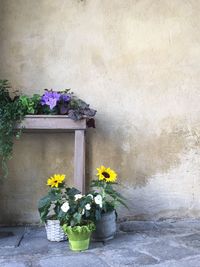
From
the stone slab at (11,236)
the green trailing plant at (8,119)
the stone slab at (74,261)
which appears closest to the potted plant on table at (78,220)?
the stone slab at (74,261)

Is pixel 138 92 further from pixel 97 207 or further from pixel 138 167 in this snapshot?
pixel 97 207

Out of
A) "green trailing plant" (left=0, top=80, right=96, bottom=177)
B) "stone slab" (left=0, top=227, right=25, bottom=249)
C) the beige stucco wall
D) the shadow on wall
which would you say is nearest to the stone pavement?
"stone slab" (left=0, top=227, right=25, bottom=249)

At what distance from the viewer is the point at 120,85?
3707 mm

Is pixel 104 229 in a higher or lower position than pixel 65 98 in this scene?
lower

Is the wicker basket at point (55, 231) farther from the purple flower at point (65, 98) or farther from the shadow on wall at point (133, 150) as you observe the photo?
the purple flower at point (65, 98)

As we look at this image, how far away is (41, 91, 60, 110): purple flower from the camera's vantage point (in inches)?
129

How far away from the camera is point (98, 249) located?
2.90 m

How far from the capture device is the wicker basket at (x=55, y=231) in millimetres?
3078

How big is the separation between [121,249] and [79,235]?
0.32 m

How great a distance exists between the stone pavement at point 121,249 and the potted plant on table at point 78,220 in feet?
0.25

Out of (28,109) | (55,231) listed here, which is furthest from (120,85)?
(55,231)

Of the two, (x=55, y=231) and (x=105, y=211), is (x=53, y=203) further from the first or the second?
(x=105, y=211)

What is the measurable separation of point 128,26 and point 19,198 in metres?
1.80

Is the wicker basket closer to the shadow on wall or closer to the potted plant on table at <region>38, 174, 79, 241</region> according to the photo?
the potted plant on table at <region>38, 174, 79, 241</region>
